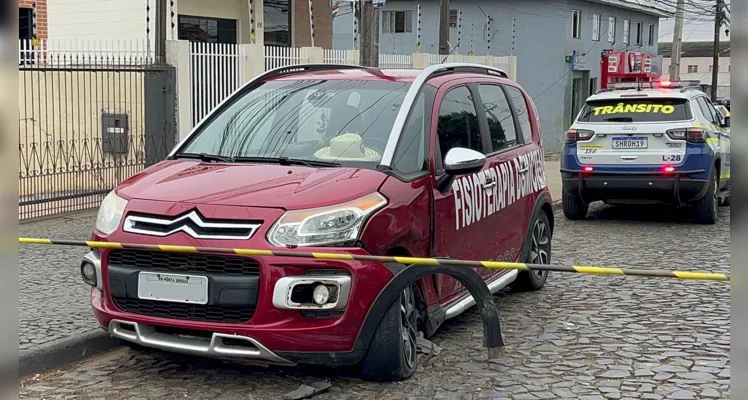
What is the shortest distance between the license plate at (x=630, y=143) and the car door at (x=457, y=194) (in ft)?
16.8

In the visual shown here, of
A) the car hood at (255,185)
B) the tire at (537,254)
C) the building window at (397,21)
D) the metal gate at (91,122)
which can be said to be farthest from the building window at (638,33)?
the car hood at (255,185)

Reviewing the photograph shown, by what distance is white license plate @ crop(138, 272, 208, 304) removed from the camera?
14.8ft

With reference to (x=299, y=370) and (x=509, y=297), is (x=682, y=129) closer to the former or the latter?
(x=509, y=297)

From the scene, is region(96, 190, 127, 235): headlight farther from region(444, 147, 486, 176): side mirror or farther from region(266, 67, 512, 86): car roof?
region(444, 147, 486, 176): side mirror

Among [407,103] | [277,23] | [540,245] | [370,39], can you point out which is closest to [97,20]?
[277,23]

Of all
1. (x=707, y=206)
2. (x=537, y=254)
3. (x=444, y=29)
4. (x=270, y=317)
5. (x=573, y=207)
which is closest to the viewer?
(x=270, y=317)

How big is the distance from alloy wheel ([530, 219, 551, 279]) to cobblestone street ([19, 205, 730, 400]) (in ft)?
0.92

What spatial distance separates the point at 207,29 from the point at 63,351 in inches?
509

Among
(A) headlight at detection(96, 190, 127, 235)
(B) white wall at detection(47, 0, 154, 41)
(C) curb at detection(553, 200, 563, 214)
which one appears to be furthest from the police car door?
(B) white wall at detection(47, 0, 154, 41)

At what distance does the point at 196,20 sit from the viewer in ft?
56.5

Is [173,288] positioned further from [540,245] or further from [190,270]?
[540,245]

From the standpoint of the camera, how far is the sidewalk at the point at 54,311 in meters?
5.45

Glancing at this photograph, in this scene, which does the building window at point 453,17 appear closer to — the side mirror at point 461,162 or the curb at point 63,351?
the side mirror at point 461,162

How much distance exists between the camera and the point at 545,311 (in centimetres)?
678
